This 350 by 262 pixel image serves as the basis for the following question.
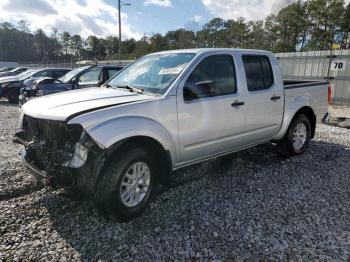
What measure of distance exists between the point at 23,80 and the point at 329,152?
1282cm

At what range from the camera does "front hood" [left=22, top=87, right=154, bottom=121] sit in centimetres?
309

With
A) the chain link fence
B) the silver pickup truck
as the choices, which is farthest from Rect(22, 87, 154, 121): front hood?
the chain link fence

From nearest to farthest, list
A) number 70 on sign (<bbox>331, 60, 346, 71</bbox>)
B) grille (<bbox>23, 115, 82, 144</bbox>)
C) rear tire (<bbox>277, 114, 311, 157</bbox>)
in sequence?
grille (<bbox>23, 115, 82, 144</bbox>), rear tire (<bbox>277, 114, 311, 157</bbox>), number 70 on sign (<bbox>331, 60, 346, 71</bbox>)

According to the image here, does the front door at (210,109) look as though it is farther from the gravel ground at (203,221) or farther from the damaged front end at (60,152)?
the damaged front end at (60,152)

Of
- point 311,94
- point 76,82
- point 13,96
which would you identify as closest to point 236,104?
point 311,94

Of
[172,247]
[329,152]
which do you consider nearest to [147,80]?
[172,247]

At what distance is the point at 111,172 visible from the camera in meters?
3.09

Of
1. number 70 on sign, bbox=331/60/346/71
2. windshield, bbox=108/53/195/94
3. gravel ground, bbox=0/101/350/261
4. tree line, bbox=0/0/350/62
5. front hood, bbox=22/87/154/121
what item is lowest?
gravel ground, bbox=0/101/350/261

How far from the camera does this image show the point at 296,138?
568cm

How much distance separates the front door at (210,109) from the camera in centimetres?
372

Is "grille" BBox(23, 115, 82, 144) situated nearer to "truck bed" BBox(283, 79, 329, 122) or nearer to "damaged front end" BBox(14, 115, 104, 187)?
"damaged front end" BBox(14, 115, 104, 187)

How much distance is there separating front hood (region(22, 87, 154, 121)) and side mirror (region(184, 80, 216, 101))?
1.55ft

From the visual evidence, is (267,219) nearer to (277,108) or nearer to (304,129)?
(277,108)

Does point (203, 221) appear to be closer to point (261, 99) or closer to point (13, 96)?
point (261, 99)
